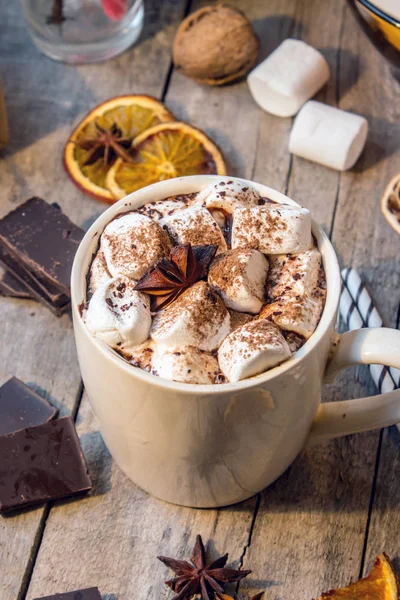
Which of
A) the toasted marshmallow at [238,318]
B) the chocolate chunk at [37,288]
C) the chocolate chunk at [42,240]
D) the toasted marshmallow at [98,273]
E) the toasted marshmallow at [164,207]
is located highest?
the toasted marshmallow at [164,207]

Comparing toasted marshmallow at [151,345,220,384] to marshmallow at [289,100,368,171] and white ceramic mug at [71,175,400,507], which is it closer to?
white ceramic mug at [71,175,400,507]

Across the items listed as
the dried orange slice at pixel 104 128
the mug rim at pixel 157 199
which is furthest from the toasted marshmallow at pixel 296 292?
the dried orange slice at pixel 104 128

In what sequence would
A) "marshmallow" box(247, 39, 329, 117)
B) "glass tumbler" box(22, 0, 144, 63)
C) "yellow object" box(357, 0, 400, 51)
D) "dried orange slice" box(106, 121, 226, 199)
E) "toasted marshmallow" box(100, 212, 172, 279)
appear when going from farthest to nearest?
"glass tumbler" box(22, 0, 144, 63)
"marshmallow" box(247, 39, 329, 117)
"dried orange slice" box(106, 121, 226, 199)
"yellow object" box(357, 0, 400, 51)
"toasted marshmallow" box(100, 212, 172, 279)

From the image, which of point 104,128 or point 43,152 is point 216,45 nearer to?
point 104,128

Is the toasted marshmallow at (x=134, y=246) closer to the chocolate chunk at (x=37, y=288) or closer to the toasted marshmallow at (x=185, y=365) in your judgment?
the toasted marshmallow at (x=185, y=365)

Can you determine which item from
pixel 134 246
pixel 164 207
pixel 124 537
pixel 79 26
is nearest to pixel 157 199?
pixel 164 207

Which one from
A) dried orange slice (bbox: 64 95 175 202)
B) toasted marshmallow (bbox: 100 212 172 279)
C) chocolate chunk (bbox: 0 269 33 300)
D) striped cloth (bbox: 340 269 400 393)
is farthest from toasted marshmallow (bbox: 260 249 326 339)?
dried orange slice (bbox: 64 95 175 202)

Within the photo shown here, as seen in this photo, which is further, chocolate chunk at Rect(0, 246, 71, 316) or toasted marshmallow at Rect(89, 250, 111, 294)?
chocolate chunk at Rect(0, 246, 71, 316)
